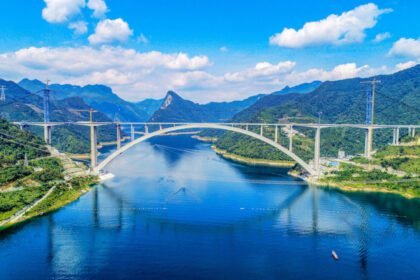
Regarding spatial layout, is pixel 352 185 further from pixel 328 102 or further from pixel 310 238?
pixel 328 102

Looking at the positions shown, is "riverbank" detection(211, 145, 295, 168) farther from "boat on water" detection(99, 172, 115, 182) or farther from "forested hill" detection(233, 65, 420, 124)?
"boat on water" detection(99, 172, 115, 182)

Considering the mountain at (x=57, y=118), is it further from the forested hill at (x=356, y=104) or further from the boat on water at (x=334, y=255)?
the boat on water at (x=334, y=255)

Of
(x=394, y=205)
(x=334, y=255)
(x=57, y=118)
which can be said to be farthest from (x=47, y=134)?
(x=57, y=118)

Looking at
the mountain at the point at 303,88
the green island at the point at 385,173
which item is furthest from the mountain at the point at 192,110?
the green island at the point at 385,173

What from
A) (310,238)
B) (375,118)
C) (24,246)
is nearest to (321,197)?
(310,238)

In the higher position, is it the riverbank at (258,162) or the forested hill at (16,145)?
the forested hill at (16,145)

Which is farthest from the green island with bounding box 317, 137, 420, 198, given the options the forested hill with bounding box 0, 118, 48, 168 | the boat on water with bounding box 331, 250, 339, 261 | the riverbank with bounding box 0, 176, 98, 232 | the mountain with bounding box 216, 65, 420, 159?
the forested hill with bounding box 0, 118, 48, 168
